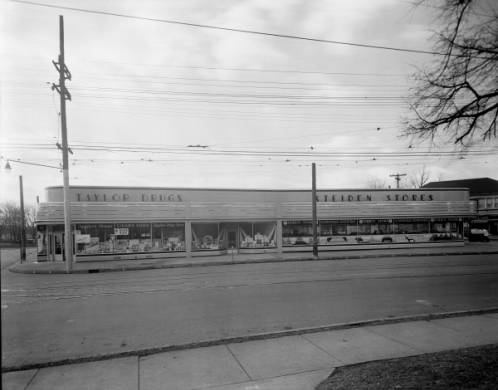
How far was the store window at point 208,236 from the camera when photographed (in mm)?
28266

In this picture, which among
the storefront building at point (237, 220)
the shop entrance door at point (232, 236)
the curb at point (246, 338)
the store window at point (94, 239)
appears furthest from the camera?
the shop entrance door at point (232, 236)

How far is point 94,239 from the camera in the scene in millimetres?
26000

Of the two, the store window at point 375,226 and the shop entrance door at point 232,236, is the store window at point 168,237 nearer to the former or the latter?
the shop entrance door at point 232,236

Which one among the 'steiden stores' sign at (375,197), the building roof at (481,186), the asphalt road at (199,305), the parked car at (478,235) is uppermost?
the building roof at (481,186)

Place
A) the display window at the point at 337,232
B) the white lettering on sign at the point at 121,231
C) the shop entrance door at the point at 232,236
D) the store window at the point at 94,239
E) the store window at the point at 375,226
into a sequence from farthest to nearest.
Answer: the store window at the point at 375,226 → the display window at the point at 337,232 → the shop entrance door at the point at 232,236 → the white lettering on sign at the point at 121,231 → the store window at the point at 94,239

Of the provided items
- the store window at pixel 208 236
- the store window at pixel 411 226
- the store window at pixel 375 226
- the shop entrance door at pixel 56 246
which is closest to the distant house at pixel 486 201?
the store window at pixel 411 226

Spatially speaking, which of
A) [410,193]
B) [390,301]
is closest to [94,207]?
[390,301]

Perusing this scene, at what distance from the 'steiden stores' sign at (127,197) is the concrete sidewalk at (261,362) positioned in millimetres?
22046

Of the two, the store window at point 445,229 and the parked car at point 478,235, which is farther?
the parked car at point 478,235

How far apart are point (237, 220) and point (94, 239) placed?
35.4 ft

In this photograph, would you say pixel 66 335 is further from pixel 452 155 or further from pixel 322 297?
pixel 452 155

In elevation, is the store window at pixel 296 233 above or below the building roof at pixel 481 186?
below

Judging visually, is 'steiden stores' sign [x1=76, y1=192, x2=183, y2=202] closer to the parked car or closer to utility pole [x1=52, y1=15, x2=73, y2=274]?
utility pole [x1=52, y1=15, x2=73, y2=274]

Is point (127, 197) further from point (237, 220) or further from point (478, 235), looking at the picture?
point (478, 235)
